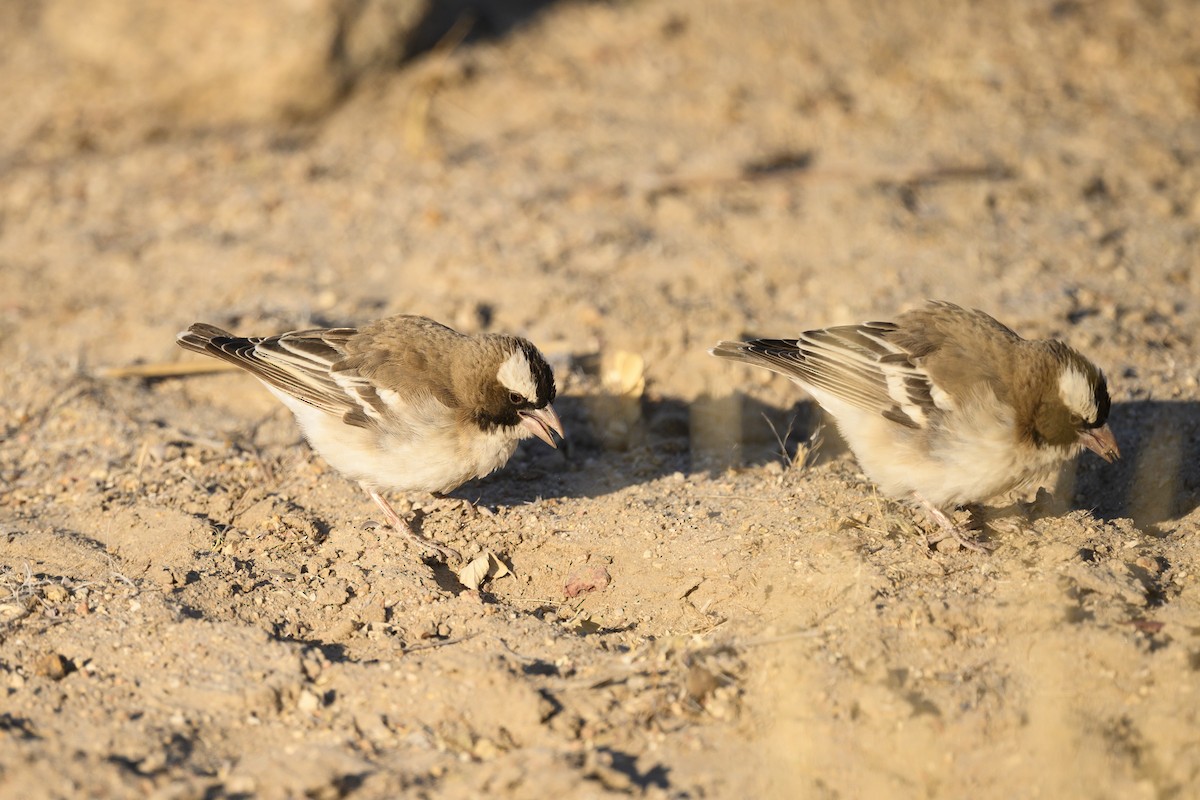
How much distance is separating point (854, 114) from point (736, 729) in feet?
25.8

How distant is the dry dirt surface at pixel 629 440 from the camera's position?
4996 mm

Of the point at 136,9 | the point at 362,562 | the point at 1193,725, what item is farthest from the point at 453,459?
the point at 136,9

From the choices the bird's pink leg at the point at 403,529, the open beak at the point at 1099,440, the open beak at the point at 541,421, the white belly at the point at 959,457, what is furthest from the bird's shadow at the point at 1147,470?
the bird's pink leg at the point at 403,529

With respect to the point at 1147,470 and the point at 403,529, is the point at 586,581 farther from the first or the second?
the point at 1147,470

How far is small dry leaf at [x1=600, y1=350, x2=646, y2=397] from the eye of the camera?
8.21 metres

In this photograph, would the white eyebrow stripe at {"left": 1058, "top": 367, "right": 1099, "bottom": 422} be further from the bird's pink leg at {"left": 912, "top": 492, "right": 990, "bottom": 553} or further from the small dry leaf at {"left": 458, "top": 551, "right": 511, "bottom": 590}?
the small dry leaf at {"left": 458, "top": 551, "right": 511, "bottom": 590}

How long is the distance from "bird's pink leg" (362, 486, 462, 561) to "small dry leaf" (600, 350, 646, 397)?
6.83 feet

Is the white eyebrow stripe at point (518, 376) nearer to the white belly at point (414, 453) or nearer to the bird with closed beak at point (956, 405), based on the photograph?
the white belly at point (414, 453)

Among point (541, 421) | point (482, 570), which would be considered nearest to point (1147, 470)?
point (541, 421)

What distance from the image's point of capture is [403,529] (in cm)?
658

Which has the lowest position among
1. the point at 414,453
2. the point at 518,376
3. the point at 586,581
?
the point at 586,581

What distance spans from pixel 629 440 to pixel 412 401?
190 cm

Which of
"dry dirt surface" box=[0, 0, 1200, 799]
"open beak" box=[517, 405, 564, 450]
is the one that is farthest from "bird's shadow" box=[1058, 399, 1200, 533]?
"open beak" box=[517, 405, 564, 450]

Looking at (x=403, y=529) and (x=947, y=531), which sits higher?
(x=403, y=529)
